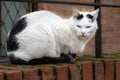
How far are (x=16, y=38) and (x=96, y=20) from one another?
2.69ft

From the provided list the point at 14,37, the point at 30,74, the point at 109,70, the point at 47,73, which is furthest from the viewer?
the point at 109,70

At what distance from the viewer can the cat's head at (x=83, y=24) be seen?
Answer: 2.97 metres

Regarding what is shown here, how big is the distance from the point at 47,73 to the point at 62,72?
0.15m

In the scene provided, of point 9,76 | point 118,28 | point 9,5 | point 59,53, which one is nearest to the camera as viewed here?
point 9,76

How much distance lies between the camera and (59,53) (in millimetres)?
2977

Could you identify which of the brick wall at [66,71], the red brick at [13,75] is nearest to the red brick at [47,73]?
the brick wall at [66,71]

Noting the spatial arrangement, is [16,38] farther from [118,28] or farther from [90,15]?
[118,28]

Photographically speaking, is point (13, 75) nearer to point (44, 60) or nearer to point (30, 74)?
point (30, 74)

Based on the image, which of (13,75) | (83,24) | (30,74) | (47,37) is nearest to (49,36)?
(47,37)

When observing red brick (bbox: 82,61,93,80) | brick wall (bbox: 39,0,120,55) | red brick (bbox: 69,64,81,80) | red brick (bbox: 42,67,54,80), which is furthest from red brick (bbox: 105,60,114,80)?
brick wall (bbox: 39,0,120,55)

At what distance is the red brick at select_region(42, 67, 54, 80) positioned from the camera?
8.43 ft

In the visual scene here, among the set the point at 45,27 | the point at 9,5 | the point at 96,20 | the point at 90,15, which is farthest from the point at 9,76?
the point at 9,5

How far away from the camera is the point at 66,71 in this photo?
2.74m

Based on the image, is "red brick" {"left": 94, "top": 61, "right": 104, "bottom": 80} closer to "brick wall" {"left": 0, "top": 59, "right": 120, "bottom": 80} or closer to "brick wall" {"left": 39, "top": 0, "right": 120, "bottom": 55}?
"brick wall" {"left": 0, "top": 59, "right": 120, "bottom": 80}
